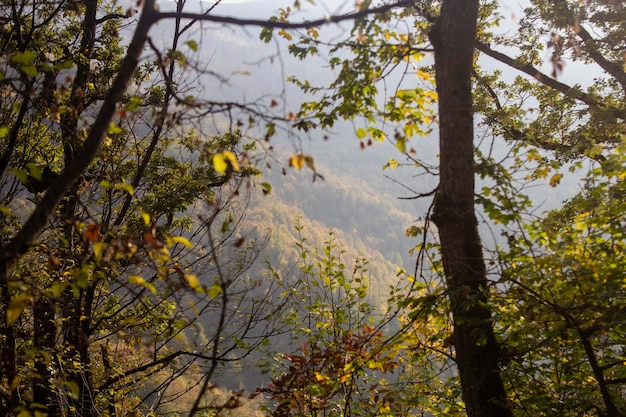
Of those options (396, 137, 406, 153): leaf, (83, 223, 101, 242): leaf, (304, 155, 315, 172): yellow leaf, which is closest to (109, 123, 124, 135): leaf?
(83, 223, 101, 242): leaf

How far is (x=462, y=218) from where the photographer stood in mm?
3031

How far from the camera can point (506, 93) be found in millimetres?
9305

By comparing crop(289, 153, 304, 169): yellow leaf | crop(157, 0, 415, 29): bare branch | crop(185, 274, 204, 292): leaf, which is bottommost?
crop(185, 274, 204, 292): leaf

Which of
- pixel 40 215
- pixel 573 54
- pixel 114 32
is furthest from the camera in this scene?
pixel 573 54

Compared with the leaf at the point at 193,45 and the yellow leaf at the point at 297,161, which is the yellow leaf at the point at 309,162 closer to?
the yellow leaf at the point at 297,161

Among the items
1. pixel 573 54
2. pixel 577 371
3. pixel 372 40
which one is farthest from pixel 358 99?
pixel 573 54

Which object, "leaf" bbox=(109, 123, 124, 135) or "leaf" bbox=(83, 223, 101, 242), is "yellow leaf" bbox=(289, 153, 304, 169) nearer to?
"leaf" bbox=(109, 123, 124, 135)

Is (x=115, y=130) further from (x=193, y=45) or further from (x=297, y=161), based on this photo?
(x=297, y=161)

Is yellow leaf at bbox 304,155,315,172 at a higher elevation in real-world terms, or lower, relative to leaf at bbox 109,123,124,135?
lower

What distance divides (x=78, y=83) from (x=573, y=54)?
868cm

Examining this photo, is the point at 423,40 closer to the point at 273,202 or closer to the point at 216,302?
the point at 216,302

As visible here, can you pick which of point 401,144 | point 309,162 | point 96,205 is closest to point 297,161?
point 309,162

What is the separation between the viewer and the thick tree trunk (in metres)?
2.86

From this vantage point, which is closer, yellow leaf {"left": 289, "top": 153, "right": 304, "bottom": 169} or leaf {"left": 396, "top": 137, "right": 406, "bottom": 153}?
yellow leaf {"left": 289, "top": 153, "right": 304, "bottom": 169}
